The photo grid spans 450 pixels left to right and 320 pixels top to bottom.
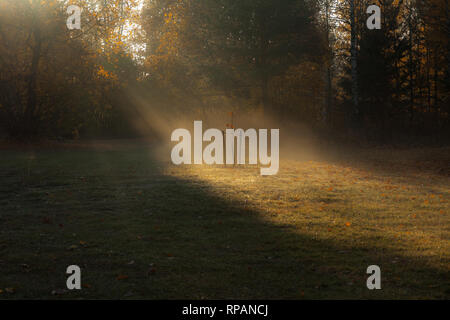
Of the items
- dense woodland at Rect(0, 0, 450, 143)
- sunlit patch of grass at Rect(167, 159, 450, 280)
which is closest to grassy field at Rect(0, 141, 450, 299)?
sunlit patch of grass at Rect(167, 159, 450, 280)

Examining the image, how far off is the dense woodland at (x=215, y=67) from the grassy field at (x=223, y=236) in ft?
42.5

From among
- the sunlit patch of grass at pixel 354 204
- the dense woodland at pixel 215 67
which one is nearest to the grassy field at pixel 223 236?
the sunlit patch of grass at pixel 354 204

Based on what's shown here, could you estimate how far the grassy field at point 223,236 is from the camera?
17.5ft

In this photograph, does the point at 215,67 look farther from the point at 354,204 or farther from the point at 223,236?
the point at 223,236

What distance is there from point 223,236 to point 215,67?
25.2m

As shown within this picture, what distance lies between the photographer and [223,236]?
7551mm

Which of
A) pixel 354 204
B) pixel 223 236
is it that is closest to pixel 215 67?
pixel 354 204

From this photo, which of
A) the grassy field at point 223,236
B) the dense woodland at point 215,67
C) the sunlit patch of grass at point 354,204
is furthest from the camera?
the dense woodland at point 215,67

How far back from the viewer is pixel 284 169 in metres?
17.7

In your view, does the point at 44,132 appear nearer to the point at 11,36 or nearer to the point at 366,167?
the point at 11,36

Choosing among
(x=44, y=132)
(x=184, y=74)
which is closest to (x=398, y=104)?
(x=184, y=74)

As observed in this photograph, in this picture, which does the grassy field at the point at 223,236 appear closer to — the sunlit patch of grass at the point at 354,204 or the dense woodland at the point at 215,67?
the sunlit patch of grass at the point at 354,204

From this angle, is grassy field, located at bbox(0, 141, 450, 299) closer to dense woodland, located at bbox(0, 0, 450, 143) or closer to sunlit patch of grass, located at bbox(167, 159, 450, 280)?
sunlit patch of grass, located at bbox(167, 159, 450, 280)

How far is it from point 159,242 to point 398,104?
92.1ft
